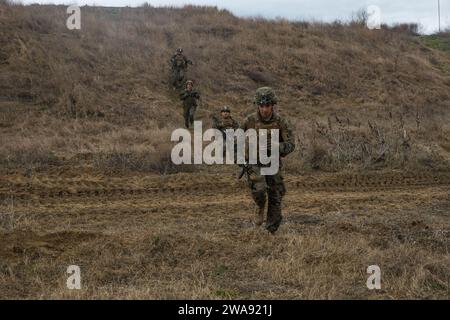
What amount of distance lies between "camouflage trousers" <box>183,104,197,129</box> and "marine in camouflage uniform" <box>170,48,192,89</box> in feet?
11.1

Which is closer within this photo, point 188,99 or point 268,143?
point 268,143

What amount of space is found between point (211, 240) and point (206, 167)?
238 inches

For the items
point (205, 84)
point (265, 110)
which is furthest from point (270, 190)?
point (205, 84)

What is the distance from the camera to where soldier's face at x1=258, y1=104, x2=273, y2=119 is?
6.44 meters

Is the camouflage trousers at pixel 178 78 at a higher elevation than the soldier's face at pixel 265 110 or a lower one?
higher

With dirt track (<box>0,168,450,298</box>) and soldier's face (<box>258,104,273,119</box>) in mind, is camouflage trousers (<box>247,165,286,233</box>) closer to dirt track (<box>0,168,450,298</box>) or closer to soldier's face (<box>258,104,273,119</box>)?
dirt track (<box>0,168,450,298</box>)

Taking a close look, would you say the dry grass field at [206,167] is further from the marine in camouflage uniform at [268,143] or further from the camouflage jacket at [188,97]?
the camouflage jacket at [188,97]

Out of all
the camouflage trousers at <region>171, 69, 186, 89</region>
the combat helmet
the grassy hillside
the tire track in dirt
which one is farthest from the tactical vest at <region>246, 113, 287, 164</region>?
the camouflage trousers at <region>171, 69, 186, 89</region>

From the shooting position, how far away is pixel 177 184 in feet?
34.6

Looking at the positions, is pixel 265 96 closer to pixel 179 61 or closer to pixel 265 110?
pixel 265 110

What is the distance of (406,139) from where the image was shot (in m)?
13.3

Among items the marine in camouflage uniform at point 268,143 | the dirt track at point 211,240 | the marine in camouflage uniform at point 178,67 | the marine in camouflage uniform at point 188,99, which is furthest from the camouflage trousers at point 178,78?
the marine in camouflage uniform at point 268,143

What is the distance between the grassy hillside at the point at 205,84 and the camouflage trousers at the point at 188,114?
59cm

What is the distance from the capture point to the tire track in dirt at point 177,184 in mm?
9656
